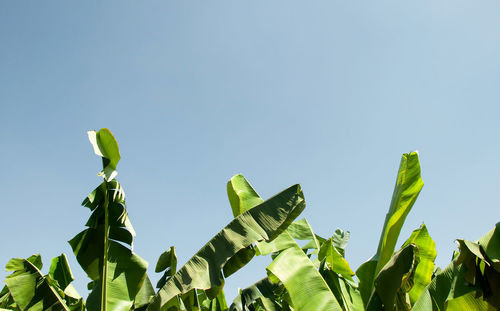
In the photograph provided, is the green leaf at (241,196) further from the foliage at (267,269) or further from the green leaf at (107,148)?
the green leaf at (107,148)

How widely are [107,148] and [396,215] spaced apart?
11.8 ft

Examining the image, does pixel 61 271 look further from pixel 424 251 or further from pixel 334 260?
pixel 424 251

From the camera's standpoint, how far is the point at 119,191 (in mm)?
4742

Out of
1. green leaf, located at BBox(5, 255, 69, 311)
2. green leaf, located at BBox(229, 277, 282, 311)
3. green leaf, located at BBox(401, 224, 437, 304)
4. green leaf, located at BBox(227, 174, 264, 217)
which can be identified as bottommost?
green leaf, located at BBox(229, 277, 282, 311)

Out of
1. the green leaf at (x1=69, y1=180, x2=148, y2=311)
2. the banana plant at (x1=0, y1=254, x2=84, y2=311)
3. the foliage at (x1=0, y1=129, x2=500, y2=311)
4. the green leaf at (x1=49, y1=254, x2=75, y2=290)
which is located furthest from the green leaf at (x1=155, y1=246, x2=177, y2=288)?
the green leaf at (x1=49, y1=254, x2=75, y2=290)

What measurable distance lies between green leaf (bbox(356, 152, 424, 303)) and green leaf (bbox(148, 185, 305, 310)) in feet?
4.01

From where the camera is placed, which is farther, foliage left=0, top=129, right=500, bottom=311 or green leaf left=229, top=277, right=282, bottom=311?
green leaf left=229, top=277, right=282, bottom=311

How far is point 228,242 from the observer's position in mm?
4094

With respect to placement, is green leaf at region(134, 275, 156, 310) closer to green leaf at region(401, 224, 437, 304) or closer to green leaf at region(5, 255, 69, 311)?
green leaf at region(5, 255, 69, 311)

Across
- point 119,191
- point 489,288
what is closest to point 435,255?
point 489,288

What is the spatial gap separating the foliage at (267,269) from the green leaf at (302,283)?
0.04 ft

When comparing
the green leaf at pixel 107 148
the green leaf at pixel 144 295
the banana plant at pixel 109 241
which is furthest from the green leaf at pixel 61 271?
the green leaf at pixel 107 148

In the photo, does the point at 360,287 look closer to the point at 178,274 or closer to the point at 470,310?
the point at 470,310

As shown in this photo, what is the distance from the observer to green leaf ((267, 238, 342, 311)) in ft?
13.9
